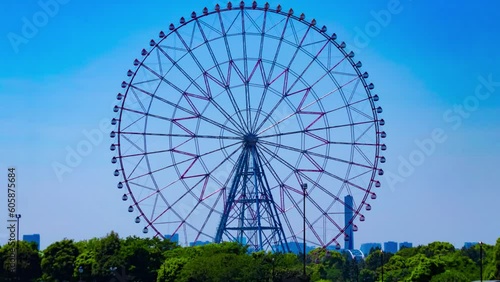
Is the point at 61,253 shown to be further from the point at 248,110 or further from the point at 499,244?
the point at 499,244

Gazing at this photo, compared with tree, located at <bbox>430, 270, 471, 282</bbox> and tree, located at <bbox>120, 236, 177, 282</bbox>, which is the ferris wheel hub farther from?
tree, located at <bbox>430, 270, 471, 282</bbox>

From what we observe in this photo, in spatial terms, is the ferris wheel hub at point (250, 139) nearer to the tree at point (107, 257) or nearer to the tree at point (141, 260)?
the tree at point (141, 260)

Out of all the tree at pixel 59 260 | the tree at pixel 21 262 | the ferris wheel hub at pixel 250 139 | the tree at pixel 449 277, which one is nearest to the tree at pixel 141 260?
the tree at pixel 59 260

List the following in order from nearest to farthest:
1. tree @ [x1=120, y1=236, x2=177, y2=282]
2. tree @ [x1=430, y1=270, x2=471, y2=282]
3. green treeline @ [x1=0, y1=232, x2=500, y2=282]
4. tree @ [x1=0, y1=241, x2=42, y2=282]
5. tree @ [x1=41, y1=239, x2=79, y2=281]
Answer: tree @ [x1=430, y1=270, x2=471, y2=282], green treeline @ [x1=0, y1=232, x2=500, y2=282], tree @ [x1=120, y1=236, x2=177, y2=282], tree @ [x1=41, y1=239, x2=79, y2=281], tree @ [x1=0, y1=241, x2=42, y2=282]

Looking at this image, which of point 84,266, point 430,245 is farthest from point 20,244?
point 430,245

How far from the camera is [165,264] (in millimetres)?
76562

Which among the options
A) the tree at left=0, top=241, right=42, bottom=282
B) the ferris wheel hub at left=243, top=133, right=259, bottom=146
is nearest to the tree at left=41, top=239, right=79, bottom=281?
the tree at left=0, top=241, right=42, bottom=282

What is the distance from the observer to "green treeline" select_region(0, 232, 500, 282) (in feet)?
237

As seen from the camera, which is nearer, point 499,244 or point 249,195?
point 249,195

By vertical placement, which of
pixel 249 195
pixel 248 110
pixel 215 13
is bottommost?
pixel 249 195

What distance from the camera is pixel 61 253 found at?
8738 centimetres

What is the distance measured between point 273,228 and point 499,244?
2142cm

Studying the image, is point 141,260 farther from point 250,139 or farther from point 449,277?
point 449,277

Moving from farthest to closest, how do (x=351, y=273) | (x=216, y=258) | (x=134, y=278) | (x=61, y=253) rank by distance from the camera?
(x=351, y=273)
(x=61, y=253)
(x=134, y=278)
(x=216, y=258)
